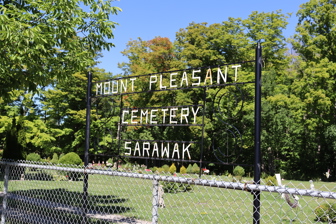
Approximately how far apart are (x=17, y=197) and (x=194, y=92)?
81.9 ft

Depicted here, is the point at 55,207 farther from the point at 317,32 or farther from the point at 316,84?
the point at 317,32

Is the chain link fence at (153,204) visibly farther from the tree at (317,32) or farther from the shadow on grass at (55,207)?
the tree at (317,32)

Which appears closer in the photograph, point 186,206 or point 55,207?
point 55,207

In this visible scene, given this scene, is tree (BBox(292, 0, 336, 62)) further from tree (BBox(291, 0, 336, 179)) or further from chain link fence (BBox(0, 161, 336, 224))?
chain link fence (BBox(0, 161, 336, 224))

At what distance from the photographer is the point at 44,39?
6.97 meters

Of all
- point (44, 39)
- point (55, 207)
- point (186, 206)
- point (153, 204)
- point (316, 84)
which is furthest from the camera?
point (316, 84)

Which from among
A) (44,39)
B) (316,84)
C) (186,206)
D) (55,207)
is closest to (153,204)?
(55,207)

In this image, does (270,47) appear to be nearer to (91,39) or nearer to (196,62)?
(196,62)

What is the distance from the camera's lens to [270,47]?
98.8 ft

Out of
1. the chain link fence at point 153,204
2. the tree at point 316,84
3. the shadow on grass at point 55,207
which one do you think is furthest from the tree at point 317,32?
the shadow on grass at point 55,207

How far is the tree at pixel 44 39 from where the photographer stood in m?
7.01

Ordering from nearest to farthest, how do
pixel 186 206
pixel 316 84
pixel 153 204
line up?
pixel 153 204, pixel 186 206, pixel 316 84

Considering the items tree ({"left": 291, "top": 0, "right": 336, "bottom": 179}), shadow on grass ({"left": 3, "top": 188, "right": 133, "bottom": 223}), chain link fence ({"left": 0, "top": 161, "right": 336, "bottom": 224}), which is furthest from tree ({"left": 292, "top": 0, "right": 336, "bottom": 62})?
shadow on grass ({"left": 3, "top": 188, "right": 133, "bottom": 223})

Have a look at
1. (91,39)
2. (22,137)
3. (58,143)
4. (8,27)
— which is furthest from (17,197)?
(58,143)
